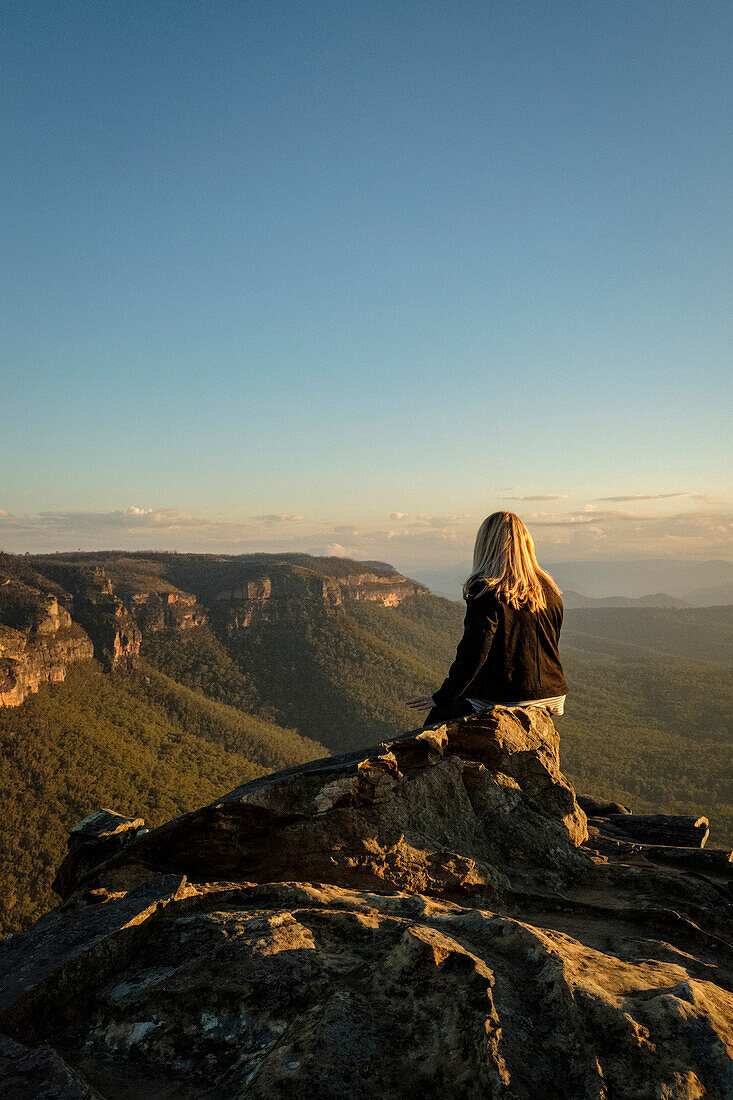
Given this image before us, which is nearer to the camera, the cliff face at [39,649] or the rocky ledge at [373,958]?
the rocky ledge at [373,958]

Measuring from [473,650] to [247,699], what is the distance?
8236 cm

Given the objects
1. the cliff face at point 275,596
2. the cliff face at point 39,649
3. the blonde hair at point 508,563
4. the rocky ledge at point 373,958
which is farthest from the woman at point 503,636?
the cliff face at point 275,596

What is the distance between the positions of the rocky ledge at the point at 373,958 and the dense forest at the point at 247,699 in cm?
3463

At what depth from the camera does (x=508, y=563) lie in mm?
6023

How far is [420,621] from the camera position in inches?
4562

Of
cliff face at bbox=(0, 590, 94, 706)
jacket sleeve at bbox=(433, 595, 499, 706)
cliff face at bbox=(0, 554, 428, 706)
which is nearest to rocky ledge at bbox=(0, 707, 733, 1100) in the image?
jacket sleeve at bbox=(433, 595, 499, 706)

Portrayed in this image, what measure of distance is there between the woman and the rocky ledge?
671 mm

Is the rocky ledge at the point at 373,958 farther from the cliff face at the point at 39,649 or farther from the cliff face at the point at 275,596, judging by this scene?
the cliff face at the point at 275,596

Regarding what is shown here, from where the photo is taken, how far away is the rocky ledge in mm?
2242

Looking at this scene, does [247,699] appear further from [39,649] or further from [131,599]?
[39,649]

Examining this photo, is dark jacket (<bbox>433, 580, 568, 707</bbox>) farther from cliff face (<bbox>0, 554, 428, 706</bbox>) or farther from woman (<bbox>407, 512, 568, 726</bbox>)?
cliff face (<bbox>0, 554, 428, 706</bbox>)

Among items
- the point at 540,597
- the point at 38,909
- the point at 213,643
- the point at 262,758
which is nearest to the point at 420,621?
the point at 213,643

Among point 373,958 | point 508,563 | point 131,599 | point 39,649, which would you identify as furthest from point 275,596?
point 373,958

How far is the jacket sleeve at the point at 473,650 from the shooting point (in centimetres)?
568
